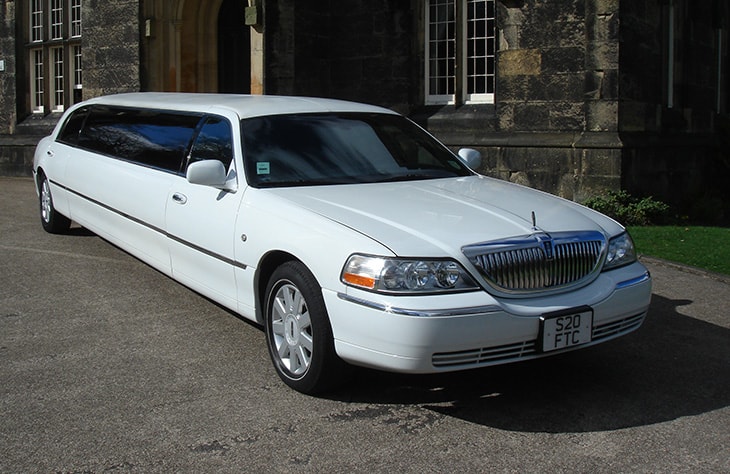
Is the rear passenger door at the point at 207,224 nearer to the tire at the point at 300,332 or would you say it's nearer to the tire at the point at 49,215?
the tire at the point at 300,332

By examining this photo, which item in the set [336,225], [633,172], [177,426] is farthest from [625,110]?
[177,426]

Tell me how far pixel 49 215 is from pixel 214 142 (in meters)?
4.59

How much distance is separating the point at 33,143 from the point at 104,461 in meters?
16.7

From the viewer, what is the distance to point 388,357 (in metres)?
4.45

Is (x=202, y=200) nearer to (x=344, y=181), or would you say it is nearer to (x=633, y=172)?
(x=344, y=181)

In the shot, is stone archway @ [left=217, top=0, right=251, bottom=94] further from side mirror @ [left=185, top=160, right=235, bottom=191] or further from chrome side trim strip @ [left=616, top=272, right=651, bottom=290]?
chrome side trim strip @ [left=616, top=272, right=651, bottom=290]

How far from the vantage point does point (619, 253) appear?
5254 millimetres

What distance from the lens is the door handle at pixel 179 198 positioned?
6293 mm

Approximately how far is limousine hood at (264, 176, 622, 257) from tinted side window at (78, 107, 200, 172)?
5.09 feet

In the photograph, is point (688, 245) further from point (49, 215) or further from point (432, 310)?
point (49, 215)

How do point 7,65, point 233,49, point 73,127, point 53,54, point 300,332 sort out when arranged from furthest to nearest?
point 7,65 < point 53,54 < point 233,49 < point 73,127 < point 300,332

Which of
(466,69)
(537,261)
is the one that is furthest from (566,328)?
(466,69)

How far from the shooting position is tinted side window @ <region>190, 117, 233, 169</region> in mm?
6077

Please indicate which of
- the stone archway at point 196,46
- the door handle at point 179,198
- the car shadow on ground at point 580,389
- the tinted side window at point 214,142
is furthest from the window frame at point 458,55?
the car shadow on ground at point 580,389
